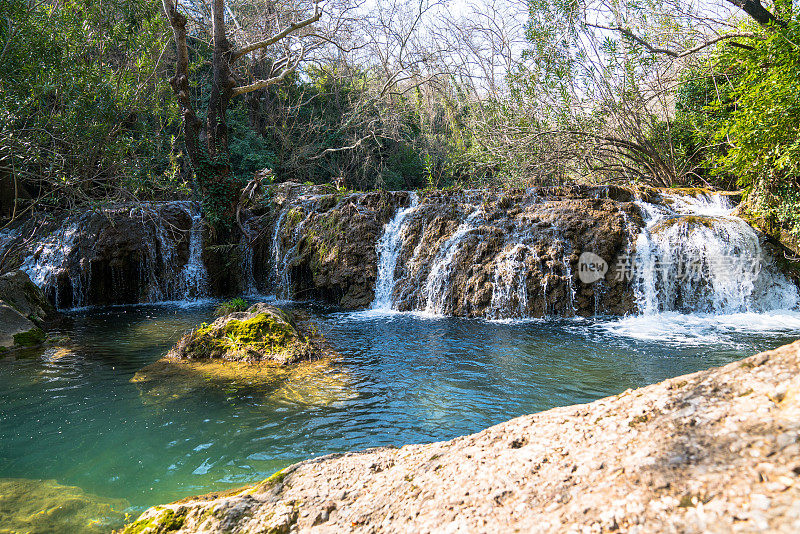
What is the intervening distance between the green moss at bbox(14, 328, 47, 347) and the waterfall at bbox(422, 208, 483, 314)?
24.3ft

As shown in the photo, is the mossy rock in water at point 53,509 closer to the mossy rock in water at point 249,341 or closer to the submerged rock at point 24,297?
the mossy rock in water at point 249,341

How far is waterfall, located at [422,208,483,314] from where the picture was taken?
33.4 feet

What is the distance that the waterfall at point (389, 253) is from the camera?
11.1 m

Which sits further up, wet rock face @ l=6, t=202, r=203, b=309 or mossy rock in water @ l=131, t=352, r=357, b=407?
wet rock face @ l=6, t=202, r=203, b=309

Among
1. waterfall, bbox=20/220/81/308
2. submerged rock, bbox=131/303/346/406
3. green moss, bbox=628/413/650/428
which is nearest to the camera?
green moss, bbox=628/413/650/428

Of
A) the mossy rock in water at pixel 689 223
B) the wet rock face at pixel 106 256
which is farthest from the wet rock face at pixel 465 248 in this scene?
→ the wet rock face at pixel 106 256

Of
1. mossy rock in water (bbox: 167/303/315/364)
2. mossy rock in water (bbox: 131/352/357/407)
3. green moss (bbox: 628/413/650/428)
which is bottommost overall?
mossy rock in water (bbox: 131/352/357/407)

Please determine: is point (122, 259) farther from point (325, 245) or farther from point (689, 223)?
point (689, 223)

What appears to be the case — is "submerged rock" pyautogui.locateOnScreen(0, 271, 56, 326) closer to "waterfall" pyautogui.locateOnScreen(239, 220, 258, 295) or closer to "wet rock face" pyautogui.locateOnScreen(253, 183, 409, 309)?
"waterfall" pyautogui.locateOnScreen(239, 220, 258, 295)

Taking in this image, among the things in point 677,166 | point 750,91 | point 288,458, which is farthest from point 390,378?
point 677,166

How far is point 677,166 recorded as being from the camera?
1322 centimetres

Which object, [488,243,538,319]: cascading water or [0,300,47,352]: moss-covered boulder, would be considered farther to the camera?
[488,243,538,319]: cascading water

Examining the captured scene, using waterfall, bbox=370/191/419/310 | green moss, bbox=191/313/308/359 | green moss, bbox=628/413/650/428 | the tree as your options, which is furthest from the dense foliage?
green moss, bbox=628/413/650/428

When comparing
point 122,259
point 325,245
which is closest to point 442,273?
point 325,245
